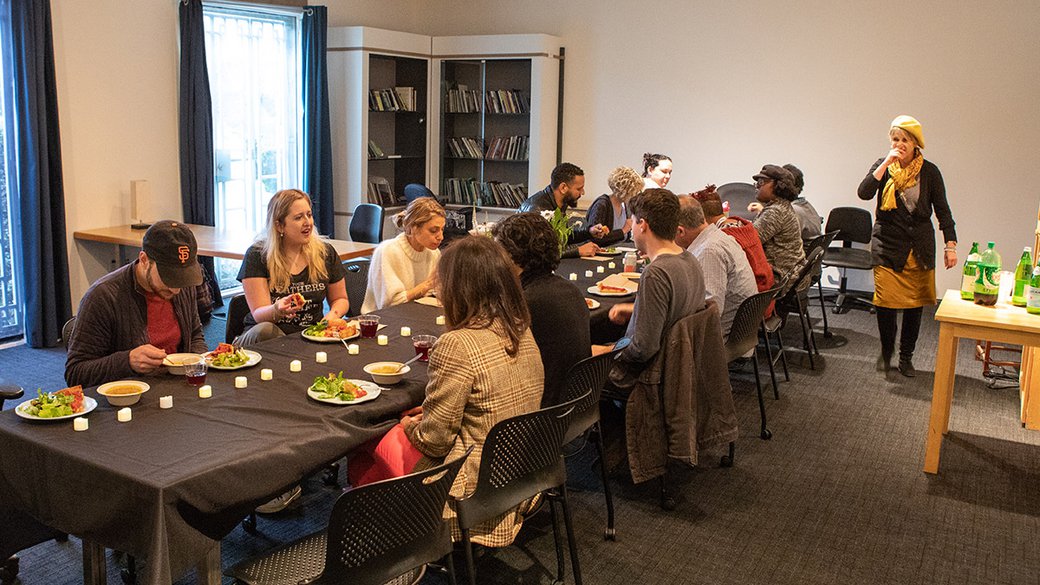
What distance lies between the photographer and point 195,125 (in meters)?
6.96

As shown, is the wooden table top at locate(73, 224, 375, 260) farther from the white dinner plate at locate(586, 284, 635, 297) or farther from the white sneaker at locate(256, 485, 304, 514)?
the white sneaker at locate(256, 485, 304, 514)

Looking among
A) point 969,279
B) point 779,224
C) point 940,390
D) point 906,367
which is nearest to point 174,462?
point 940,390

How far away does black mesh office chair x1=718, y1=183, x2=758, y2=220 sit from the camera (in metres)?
8.11

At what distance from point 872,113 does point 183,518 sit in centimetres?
729

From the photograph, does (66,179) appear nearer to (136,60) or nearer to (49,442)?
(136,60)

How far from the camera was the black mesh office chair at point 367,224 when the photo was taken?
22.8 feet

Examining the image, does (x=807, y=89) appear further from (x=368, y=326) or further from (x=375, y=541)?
(x=375, y=541)

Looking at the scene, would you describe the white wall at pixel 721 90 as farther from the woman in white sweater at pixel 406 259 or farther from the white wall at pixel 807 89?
the woman in white sweater at pixel 406 259

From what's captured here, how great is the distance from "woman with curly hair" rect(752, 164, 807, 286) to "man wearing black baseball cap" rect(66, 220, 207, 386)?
3643mm

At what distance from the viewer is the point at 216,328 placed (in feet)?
22.0

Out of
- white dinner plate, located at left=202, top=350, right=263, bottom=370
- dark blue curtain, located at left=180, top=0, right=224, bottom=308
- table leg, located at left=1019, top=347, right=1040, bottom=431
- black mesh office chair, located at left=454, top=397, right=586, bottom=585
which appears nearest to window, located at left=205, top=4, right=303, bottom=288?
dark blue curtain, located at left=180, top=0, right=224, bottom=308

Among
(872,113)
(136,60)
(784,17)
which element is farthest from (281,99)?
(872,113)

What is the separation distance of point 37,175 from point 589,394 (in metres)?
4.41


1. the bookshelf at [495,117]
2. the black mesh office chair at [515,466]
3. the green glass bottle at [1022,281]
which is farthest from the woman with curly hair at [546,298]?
the bookshelf at [495,117]
